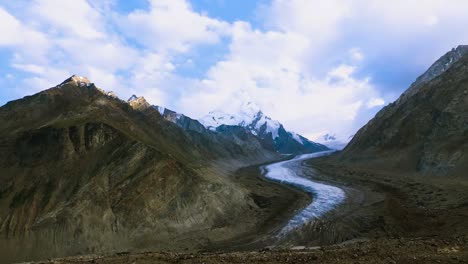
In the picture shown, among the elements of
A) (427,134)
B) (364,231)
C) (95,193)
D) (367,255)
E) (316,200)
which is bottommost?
(364,231)

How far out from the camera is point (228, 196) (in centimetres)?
6241

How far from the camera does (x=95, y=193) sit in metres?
54.2

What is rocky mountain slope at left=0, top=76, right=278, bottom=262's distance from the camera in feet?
160

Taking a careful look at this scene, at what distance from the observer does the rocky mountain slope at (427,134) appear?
86.1 metres

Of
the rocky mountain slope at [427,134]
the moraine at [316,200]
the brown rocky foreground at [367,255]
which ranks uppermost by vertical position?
the rocky mountain slope at [427,134]

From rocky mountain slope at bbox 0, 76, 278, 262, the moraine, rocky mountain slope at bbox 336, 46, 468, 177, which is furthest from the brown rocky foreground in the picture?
rocky mountain slope at bbox 336, 46, 468, 177

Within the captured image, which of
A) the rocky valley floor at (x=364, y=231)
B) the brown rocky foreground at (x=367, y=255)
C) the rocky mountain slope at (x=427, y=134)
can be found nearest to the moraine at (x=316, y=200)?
the rocky valley floor at (x=364, y=231)

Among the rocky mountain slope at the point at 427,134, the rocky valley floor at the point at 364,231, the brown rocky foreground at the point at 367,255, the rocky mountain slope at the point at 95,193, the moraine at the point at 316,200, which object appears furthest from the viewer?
the rocky mountain slope at the point at 427,134

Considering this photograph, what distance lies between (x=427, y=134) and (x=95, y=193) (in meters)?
78.8

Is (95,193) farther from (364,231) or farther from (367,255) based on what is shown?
(367,255)

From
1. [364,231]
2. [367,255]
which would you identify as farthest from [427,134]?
[367,255]

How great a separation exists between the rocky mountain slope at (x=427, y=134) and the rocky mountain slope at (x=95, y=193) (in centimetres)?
4134

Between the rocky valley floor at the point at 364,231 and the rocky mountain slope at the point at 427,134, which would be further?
the rocky mountain slope at the point at 427,134

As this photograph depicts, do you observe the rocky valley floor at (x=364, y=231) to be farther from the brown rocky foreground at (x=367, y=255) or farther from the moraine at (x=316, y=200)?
the moraine at (x=316, y=200)
